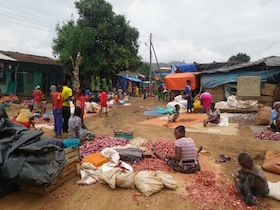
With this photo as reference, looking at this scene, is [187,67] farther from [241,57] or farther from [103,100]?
[241,57]

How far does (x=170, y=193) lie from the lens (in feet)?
13.5

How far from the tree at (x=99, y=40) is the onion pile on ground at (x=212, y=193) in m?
17.1

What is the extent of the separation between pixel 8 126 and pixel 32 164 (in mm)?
1152

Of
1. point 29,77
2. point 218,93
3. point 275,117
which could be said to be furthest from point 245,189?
point 29,77

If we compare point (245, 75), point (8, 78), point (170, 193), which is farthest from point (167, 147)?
point (8, 78)

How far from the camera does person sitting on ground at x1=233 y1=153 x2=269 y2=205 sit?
386 centimetres

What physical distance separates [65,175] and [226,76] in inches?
512

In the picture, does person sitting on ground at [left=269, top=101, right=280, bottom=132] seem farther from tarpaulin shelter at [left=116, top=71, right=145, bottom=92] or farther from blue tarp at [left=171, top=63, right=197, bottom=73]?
tarpaulin shelter at [left=116, top=71, right=145, bottom=92]

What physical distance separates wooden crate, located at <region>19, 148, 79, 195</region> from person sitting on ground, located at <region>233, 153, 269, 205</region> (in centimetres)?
292

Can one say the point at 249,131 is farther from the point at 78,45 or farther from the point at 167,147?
the point at 78,45

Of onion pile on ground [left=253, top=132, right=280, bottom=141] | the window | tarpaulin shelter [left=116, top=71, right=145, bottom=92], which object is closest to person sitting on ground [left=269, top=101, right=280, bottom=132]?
onion pile on ground [left=253, top=132, right=280, bottom=141]

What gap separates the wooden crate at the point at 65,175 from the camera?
4.18 meters

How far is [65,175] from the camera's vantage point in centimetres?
464

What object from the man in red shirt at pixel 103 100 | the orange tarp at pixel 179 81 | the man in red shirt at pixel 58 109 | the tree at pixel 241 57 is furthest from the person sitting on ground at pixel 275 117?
the tree at pixel 241 57
